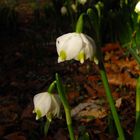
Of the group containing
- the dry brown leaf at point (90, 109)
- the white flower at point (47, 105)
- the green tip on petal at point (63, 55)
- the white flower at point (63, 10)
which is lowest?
the dry brown leaf at point (90, 109)

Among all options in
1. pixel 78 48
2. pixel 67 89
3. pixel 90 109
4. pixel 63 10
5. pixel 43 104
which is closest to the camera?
pixel 78 48

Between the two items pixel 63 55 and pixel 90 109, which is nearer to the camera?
pixel 63 55

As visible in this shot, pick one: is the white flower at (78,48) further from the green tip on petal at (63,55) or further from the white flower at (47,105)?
the white flower at (47,105)

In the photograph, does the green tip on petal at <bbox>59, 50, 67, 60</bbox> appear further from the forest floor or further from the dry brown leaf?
the dry brown leaf

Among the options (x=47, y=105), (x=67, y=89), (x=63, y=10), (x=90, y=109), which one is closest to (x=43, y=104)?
(x=47, y=105)

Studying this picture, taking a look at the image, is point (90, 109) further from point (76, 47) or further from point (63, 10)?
point (63, 10)

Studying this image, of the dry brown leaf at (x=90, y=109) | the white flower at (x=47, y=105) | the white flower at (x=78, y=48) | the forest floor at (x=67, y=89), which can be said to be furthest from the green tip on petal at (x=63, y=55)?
the dry brown leaf at (x=90, y=109)
